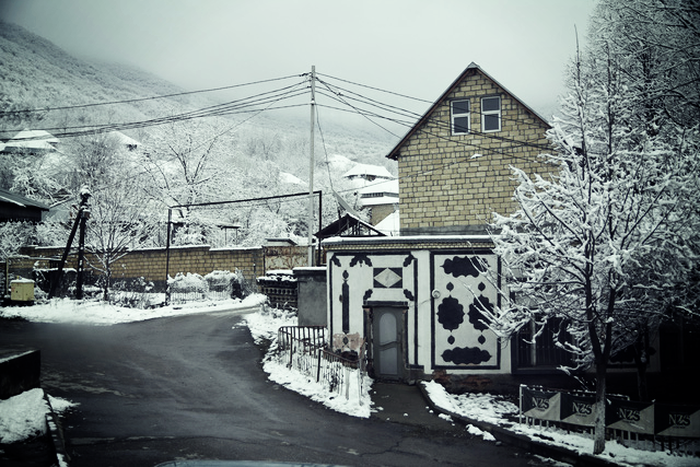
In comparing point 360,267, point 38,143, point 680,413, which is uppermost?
point 38,143

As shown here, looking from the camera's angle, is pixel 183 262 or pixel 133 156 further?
pixel 133 156

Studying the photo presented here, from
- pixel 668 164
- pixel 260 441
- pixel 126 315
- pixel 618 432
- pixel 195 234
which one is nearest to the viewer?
pixel 260 441

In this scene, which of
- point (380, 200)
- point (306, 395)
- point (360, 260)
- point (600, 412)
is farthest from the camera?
point (380, 200)

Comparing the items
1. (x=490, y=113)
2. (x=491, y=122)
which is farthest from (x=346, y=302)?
(x=490, y=113)

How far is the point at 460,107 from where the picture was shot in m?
16.3

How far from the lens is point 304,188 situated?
5962 cm

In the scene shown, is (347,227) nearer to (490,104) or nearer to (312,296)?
(312,296)

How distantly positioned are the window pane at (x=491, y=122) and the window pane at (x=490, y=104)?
28cm

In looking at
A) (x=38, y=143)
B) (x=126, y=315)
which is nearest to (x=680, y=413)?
(x=126, y=315)

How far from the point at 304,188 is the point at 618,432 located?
51.8 meters

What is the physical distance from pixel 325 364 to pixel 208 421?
4.48 meters

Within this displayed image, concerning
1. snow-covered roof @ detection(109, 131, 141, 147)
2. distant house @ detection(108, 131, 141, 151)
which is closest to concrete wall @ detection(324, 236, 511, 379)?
distant house @ detection(108, 131, 141, 151)

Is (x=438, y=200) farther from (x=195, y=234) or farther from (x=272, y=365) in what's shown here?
(x=195, y=234)

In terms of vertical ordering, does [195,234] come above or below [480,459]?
above
